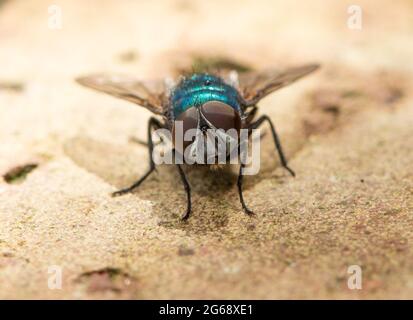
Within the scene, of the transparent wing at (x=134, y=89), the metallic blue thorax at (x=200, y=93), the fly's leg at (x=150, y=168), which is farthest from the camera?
the transparent wing at (x=134, y=89)

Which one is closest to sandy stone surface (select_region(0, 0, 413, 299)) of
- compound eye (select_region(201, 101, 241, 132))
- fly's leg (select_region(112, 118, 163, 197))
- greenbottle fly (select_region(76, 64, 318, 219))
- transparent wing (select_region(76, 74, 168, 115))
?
fly's leg (select_region(112, 118, 163, 197))

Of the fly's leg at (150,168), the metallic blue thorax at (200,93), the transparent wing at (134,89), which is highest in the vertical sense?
the transparent wing at (134,89)

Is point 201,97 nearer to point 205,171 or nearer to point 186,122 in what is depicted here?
point 186,122

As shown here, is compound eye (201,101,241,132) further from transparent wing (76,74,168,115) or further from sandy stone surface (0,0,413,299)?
transparent wing (76,74,168,115)

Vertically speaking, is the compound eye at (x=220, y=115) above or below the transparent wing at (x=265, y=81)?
below

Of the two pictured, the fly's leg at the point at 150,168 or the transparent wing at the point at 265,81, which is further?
the transparent wing at the point at 265,81

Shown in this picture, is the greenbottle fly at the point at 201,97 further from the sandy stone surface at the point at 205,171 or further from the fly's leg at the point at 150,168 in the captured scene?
the sandy stone surface at the point at 205,171

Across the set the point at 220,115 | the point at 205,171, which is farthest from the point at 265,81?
the point at 220,115

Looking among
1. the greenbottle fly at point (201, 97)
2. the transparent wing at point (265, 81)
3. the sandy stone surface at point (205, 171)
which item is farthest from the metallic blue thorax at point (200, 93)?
the sandy stone surface at point (205, 171)
